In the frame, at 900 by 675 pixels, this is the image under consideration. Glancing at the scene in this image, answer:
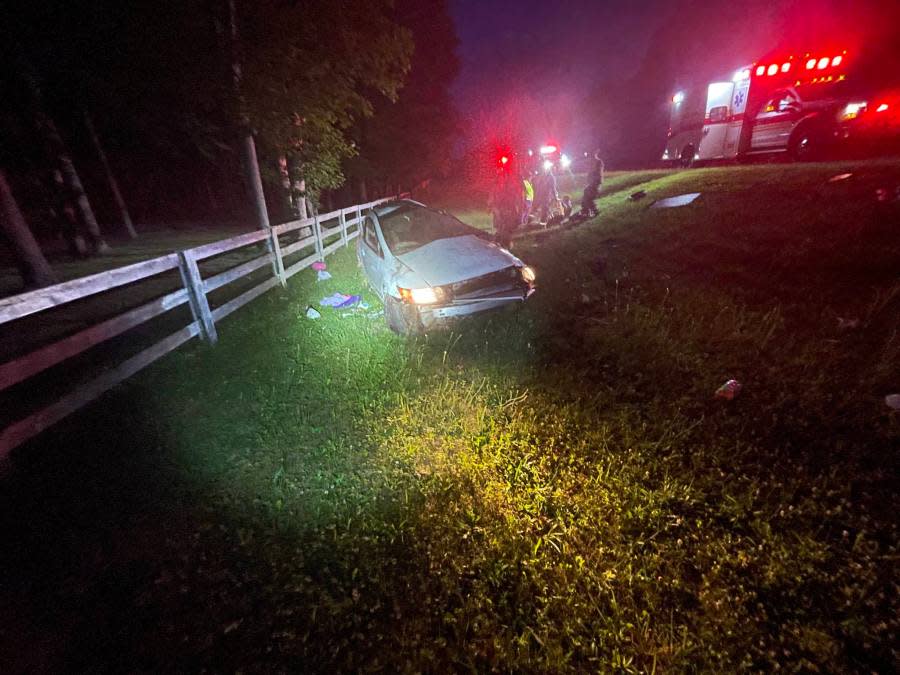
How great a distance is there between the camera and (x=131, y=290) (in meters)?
7.71

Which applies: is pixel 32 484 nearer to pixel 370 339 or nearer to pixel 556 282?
pixel 370 339

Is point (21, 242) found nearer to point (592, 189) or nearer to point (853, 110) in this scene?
point (592, 189)

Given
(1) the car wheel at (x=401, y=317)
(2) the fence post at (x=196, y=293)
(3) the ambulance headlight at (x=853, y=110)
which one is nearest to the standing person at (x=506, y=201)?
(1) the car wheel at (x=401, y=317)

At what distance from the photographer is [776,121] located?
36.1ft

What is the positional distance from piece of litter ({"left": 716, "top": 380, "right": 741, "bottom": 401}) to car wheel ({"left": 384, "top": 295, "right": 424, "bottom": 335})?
312 centimetres

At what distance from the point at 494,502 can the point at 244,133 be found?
1159 cm

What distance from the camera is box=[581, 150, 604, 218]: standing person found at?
1132 centimetres

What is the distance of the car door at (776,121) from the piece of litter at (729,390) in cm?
1225

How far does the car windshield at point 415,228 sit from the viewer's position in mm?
5430

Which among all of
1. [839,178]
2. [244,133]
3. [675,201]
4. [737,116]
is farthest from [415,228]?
[737,116]

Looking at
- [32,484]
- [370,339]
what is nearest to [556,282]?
[370,339]

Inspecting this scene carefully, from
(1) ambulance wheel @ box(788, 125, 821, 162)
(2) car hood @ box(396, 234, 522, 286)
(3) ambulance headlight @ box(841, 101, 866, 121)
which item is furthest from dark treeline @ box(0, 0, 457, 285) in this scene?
(3) ambulance headlight @ box(841, 101, 866, 121)

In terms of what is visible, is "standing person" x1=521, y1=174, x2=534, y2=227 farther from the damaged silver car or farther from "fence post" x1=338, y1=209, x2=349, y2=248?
the damaged silver car

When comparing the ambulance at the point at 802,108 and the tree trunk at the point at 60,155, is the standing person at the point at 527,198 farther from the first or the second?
the tree trunk at the point at 60,155
